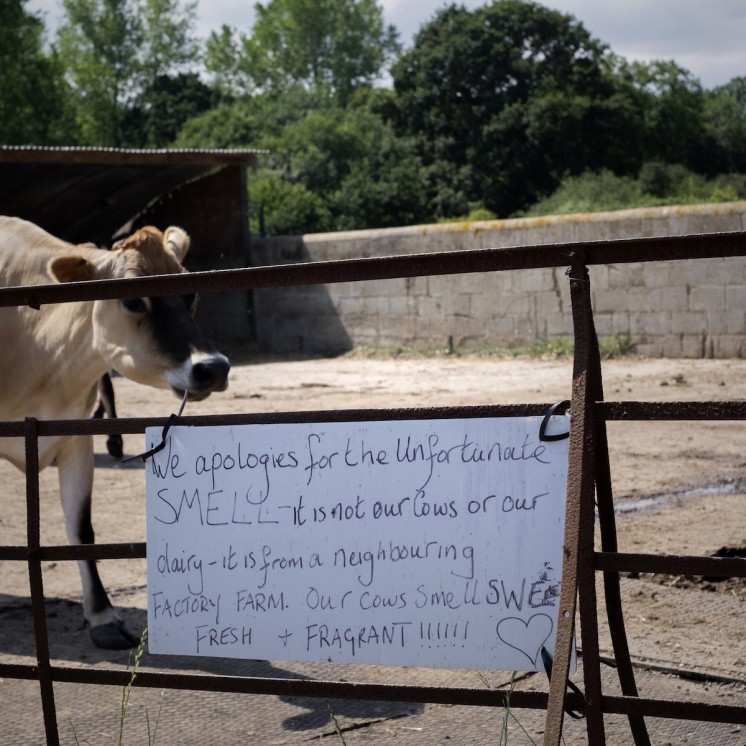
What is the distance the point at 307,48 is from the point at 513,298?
6450 centimetres

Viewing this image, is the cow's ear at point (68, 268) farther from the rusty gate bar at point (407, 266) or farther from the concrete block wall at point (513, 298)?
the concrete block wall at point (513, 298)

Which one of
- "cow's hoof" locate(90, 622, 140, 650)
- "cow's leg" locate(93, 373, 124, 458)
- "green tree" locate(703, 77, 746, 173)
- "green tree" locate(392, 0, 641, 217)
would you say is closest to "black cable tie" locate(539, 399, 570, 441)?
"cow's hoof" locate(90, 622, 140, 650)

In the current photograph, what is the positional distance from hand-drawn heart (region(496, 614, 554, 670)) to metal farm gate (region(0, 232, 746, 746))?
0.08m

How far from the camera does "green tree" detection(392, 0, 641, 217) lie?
42.2m

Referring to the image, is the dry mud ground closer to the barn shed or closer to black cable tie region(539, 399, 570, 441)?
black cable tie region(539, 399, 570, 441)

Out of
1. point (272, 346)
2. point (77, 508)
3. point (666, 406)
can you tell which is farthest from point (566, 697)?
point (272, 346)

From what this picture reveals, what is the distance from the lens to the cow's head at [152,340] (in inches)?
161

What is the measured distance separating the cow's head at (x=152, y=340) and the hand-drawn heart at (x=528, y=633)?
6.81ft

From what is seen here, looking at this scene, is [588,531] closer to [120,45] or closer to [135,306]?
[135,306]

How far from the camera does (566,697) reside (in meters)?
2.12

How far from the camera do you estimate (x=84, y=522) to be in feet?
14.3

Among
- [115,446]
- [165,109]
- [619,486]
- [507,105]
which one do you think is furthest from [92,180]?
[165,109]

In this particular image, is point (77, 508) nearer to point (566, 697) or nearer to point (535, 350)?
point (566, 697)

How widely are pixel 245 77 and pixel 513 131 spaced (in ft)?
111
